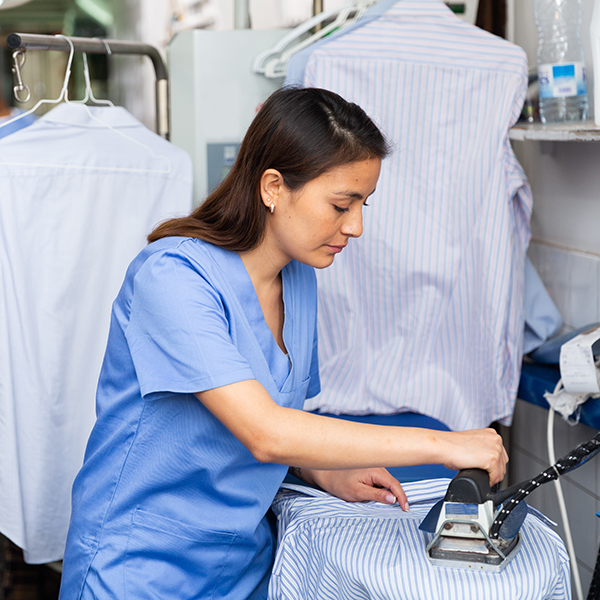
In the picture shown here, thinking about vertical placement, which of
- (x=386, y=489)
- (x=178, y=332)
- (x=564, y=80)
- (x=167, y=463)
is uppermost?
(x=564, y=80)

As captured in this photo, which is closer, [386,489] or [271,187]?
[271,187]

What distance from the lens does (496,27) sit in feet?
6.92

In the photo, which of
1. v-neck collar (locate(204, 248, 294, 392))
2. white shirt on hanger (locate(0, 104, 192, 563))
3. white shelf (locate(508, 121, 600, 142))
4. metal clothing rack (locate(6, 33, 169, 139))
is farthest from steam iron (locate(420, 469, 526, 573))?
metal clothing rack (locate(6, 33, 169, 139))

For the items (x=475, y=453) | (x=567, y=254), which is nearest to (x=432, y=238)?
(x=567, y=254)

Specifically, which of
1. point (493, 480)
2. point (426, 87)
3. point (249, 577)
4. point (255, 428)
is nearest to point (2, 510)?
point (249, 577)

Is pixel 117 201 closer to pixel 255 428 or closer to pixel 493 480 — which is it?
pixel 255 428

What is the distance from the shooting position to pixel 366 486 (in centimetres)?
125

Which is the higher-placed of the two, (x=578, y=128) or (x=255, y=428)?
(x=578, y=128)

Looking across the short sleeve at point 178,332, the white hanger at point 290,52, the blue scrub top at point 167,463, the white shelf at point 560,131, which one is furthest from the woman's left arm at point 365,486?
the white hanger at point 290,52

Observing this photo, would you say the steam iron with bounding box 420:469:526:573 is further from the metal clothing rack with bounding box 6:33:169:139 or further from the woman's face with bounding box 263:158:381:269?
the metal clothing rack with bounding box 6:33:169:139

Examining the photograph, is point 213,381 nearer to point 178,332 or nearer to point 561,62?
point 178,332

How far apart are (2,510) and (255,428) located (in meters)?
1.00

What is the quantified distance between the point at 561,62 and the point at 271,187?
969 millimetres

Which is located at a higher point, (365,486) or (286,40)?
(286,40)
